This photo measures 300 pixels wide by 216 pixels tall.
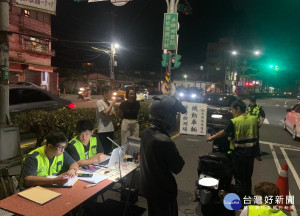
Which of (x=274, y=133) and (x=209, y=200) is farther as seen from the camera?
(x=274, y=133)

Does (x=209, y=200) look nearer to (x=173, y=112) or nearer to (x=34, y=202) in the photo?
(x=173, y=112)

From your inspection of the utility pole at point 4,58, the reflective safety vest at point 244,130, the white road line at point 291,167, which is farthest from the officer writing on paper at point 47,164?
the white road line at point 291,167

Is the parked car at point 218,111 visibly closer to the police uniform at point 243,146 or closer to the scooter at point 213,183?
the police uniform at point 243,146

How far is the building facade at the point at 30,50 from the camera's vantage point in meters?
24.3

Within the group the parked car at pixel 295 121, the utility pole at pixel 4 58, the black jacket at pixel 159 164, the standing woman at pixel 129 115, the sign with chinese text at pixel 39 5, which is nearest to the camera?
the black jacket at pixel 159 164

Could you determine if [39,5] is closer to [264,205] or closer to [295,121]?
[264,205]

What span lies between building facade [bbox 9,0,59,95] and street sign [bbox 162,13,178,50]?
16.4 metres

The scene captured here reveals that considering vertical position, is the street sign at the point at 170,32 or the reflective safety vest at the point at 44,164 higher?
the street sign at the point at 170,32

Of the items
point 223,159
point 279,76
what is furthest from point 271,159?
point 279,76

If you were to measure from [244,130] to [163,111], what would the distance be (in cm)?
257

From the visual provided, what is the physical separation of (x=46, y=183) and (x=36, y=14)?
93.7ft

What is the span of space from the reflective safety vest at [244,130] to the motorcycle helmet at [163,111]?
2342mm

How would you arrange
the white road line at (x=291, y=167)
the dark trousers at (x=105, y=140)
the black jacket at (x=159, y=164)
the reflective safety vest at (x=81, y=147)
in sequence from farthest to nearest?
the white road line at (x=291, y=167) → the dark trousers at (x=105, y=140) → the reflective safety vest at (x=81, y=147) → the black jacket at (x=159, y=164)

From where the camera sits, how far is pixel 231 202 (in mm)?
3578
